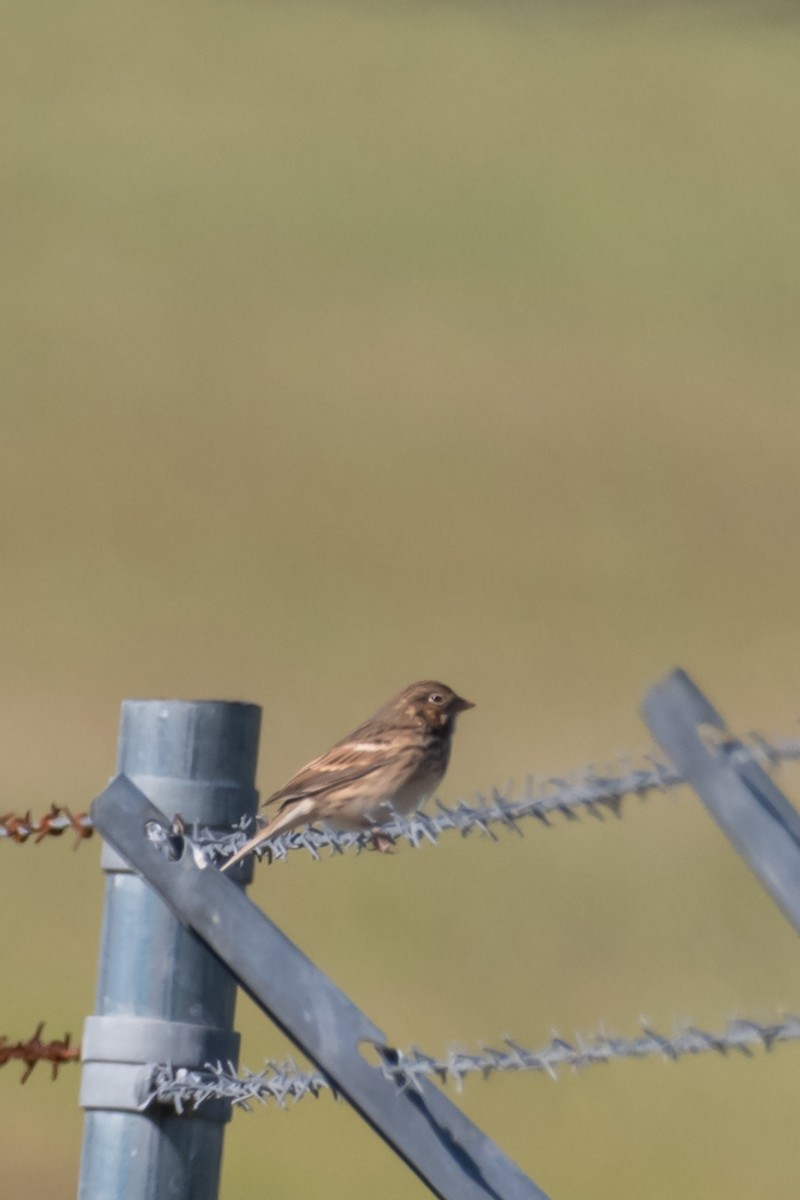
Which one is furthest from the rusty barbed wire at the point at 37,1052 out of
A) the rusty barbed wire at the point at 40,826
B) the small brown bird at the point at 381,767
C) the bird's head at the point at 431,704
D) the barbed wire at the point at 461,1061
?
the bird's head at the point at 431,704

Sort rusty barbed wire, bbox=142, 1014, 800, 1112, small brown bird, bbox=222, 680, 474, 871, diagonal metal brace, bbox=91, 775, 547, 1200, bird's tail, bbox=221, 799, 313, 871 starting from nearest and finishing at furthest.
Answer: rusty barbed wire, bbox=142, 1014, 800, 1112, diagonal metal brace, bbox=91, 775, 547, 1200, bird's tail, bbox=221, 799, 313, 871, small brown bird, bbox=222, 680, 474, 871

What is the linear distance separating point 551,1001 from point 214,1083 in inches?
638

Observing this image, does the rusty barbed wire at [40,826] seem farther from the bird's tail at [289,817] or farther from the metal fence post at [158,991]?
the metal fence post at [158,991]

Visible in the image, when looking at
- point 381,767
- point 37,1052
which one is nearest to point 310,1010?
point 37,1052

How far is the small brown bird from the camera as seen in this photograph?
667cm

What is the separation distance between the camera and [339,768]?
676cm

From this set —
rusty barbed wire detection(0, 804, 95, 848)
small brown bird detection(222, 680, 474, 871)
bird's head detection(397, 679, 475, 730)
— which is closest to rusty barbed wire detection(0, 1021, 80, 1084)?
rusty barbed wire detection(0, 804, 95, 848)

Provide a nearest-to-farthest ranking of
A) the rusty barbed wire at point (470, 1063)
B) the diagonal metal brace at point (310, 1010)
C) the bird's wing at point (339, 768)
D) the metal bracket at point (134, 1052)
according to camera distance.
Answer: the rusty barbed wire at point (470, 1063)
the diagonal metal brace at point (310, 1010)
the metal bracket at point (134, 1052)
the bird's wing at point (339, 768)

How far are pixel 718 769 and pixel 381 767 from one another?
3.68 m

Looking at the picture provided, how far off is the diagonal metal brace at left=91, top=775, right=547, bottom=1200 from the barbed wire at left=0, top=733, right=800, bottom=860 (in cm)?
10

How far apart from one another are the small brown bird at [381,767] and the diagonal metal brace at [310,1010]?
7.10 ft

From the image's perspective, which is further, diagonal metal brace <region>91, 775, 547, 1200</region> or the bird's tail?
the bird's tail

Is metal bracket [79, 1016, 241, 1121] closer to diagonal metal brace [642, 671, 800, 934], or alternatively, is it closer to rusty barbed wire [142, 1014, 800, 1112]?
rusty barbed wire [142, 1014, 800, 1112]

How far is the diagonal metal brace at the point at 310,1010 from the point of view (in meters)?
3.89
